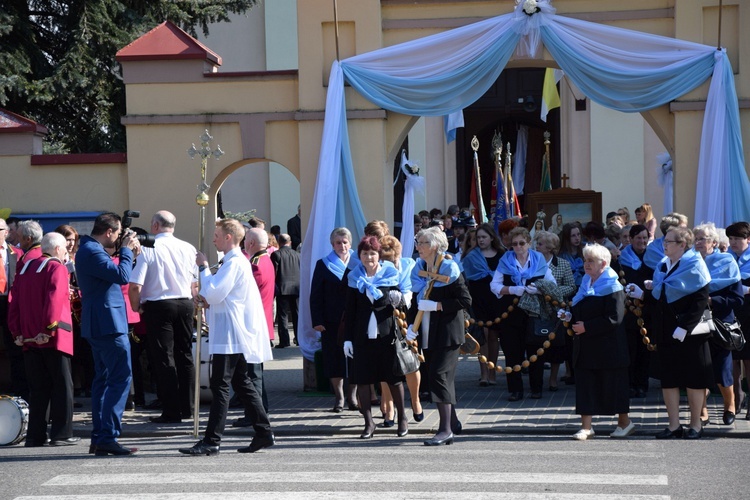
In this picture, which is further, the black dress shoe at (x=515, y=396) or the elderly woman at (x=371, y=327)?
the black dress shoe at (x=515, y=396)

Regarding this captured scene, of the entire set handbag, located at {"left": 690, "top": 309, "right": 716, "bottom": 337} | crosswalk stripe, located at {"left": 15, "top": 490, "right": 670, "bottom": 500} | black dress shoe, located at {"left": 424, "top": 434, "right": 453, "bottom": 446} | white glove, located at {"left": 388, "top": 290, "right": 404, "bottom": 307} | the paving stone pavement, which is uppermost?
white glove, located at {"left": 388, "top": 290, "right": 404, "bottom": 307}

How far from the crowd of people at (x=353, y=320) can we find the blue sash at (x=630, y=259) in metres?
0.01

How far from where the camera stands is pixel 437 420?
10766mm

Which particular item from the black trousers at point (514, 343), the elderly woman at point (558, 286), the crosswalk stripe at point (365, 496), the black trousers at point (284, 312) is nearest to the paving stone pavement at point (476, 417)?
the elderly woman at point (558, 286)

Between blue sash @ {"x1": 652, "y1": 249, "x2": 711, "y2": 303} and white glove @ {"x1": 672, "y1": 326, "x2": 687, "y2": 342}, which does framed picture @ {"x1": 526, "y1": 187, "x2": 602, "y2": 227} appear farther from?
white glove @ {"x1": 672, "y1": 326, "x2": 687, "y2": 342}

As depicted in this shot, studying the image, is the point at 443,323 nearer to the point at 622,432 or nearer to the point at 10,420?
the point at 622,432

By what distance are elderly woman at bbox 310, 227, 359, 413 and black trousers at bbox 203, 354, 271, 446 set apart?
227 centimetres

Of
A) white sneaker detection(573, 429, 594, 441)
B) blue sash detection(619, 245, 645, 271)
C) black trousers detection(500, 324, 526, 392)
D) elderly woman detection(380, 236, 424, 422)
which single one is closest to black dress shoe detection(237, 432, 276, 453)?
elderly woman detection(380, 236, 424, 422)

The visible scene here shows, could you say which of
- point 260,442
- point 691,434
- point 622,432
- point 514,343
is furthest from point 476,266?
point 260,442

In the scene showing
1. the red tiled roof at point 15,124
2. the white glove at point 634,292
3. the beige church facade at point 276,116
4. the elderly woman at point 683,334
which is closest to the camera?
the elderly woman at point 683,334

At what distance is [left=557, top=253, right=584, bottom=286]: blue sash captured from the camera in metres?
12.4

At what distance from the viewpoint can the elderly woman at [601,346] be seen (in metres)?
9.64

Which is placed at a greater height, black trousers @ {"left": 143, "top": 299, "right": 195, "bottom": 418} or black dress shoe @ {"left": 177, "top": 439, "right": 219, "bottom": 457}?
black trousers @ {"left": 143, "top": 299, "right": 195, "bottom": 418}

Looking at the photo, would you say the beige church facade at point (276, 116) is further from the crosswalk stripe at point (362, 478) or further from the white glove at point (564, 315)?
the crosswalk stripe at point (362, 478)
